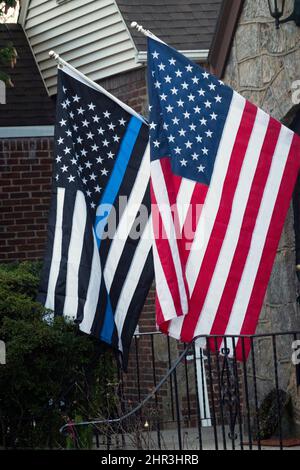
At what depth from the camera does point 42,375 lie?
923cm

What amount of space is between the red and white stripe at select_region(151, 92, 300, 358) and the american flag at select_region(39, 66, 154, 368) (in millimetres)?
599

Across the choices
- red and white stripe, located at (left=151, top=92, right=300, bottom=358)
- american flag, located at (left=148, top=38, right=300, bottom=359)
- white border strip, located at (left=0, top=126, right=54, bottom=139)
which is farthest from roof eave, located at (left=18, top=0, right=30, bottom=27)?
red and white stripe, located at (left=151, top=92, right=300, bottom=358)

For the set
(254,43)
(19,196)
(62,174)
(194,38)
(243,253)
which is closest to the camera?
(243,253)

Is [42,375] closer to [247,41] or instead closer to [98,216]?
[98,216]

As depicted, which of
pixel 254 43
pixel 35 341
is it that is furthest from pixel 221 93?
pixel 35 341

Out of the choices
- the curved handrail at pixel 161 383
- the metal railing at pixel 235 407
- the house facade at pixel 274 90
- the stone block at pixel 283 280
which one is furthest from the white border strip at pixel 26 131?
the curved handrail at pixel 161 383

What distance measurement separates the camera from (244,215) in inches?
318

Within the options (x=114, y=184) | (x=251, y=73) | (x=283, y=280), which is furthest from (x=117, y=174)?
(x=251, y=73)

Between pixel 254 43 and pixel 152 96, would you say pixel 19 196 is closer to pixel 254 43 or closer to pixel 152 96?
pixel 254 43

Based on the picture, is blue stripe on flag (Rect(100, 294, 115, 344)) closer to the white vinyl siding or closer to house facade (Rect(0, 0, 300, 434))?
house facade (Rect(0, 0, 300, 434))

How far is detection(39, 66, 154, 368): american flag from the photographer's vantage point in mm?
8641

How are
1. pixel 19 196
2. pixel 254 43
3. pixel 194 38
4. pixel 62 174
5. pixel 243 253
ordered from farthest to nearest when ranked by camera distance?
pixel 19 196 → pixel 194 38 → pixel 254 43 → pixel 62 174 → pixel 243 253

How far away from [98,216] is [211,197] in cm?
107

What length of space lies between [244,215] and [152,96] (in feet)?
3.59
